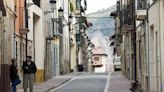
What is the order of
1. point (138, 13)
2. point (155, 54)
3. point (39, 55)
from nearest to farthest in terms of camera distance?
point (155, 54), point (138, 13), point (39, 55)

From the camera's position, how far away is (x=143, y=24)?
93.3 feet

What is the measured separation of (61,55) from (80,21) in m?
25.5

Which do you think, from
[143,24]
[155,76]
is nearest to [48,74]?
[143,24]

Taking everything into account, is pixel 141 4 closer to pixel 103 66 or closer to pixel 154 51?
pixel 154 51

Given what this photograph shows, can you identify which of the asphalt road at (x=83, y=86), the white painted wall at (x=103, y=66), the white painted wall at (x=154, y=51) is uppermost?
the white painted wall at (x=154, y=51)

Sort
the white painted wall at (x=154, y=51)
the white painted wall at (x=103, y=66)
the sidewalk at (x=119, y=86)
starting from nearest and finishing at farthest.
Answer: the white painted wall at (x=154, y=51) → the sidewalk at (x=119, y=86) → the white painted wall at (x=103, y=66)

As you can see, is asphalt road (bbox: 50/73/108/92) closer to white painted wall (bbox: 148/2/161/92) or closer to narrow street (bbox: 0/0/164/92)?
narrow street (bbox: 0/0/164/92)

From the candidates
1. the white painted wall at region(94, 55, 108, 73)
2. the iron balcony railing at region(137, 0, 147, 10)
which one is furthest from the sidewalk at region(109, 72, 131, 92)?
the white painted wall at region(94, 55, 108, 73)

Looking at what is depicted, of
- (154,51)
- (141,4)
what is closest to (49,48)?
(141,4)

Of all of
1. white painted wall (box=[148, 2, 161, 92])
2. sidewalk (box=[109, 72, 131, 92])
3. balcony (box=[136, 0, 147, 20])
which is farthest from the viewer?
sidewalk (box=[109, 72, 131, 92])

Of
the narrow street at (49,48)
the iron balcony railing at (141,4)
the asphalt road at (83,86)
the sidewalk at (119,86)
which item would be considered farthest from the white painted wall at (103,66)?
the iron balcony railing at (141,4)

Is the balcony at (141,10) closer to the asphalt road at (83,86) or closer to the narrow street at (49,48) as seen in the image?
the narrow street at (49,48)

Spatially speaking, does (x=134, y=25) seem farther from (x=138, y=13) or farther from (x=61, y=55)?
(x=61, y=55)

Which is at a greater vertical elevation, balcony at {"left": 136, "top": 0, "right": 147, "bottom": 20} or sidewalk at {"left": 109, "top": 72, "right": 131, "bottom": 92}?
balcony at {"left": 136, "top": 0, "right": 147, "bottom": 20}
